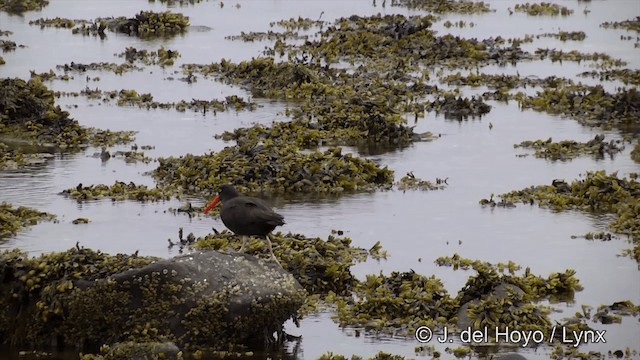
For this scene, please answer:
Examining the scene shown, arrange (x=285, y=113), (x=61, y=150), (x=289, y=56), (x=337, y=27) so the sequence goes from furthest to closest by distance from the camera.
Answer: (x=337, y=27)
(x=289, y=56)
(x=285, y=113)
(x=61, y=150)

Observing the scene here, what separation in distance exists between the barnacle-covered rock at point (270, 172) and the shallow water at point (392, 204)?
418 millimetres

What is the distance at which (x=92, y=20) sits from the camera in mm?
37531

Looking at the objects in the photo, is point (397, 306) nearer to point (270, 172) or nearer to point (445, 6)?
point (270, 172)

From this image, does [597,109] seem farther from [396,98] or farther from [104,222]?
[104,222]

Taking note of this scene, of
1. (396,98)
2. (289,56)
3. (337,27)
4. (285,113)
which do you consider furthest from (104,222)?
(337,27)

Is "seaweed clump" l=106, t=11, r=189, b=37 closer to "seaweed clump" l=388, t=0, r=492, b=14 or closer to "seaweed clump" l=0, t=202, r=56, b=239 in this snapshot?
"seaweed clump" l=388, t=0, r=492, b=14

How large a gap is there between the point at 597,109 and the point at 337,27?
1393 centimetres

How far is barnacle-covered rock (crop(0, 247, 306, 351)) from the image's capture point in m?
10.4

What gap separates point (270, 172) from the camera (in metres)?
17.3

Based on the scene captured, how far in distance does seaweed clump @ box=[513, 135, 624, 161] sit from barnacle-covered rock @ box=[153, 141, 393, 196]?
340 cm

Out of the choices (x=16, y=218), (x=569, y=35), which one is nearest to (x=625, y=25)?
(x=569, y=35)

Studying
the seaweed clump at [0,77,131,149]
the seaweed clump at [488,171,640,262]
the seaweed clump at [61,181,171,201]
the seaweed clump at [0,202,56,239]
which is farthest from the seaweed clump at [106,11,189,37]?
the seaweed clump at [0,202,56,239]

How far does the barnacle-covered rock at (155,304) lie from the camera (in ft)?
34.2

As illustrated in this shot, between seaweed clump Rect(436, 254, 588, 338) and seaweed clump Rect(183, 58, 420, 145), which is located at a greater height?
seaweed clump Rect(183, 58, 420, 145)
